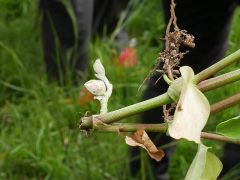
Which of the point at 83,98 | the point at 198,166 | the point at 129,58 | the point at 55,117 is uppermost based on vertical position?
the point at 129,58

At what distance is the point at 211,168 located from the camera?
241 mm

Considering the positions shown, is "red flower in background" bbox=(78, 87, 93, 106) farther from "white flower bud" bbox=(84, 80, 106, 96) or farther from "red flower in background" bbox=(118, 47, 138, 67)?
"white flower bud" bbox=(84, 80, 106, 96)

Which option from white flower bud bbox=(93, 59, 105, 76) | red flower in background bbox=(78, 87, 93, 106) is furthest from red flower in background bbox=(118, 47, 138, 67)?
white flower bud bbox=(93, 59, 105, 76)

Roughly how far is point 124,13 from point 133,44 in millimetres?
213

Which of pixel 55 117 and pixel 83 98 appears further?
pixel 83 98

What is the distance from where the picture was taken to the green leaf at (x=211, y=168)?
24 centimetres

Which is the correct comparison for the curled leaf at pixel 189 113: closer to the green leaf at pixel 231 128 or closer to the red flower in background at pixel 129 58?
the green leaf at pixel 231 128

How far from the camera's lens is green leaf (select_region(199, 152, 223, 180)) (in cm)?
24

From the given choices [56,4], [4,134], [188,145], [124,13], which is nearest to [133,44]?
[124,13]

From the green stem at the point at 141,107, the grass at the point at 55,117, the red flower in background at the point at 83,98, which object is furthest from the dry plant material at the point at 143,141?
the red flower in background at the point at 83,98

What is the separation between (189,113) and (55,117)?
816mm

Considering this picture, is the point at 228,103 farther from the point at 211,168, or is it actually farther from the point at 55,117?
the point at 55,117

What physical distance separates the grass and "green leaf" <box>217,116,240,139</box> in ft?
1.32

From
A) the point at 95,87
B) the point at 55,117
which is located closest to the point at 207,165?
the point at 95,87
